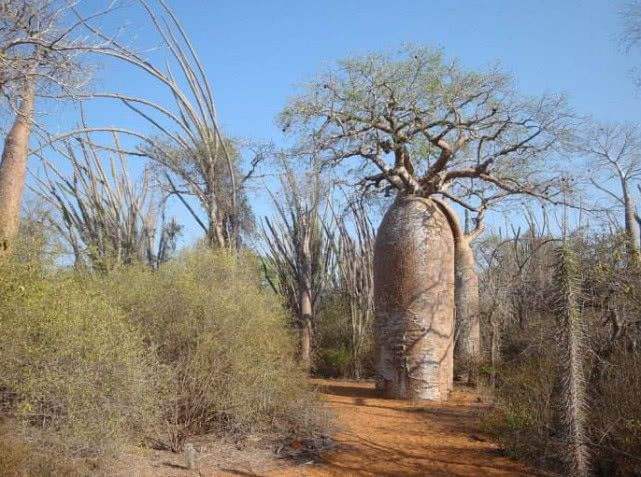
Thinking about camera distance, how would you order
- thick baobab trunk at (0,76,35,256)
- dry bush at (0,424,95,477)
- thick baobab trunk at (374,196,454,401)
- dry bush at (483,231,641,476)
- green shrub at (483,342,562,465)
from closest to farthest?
dry bush at (0,424,95,477) → dry bush at (483,231,641,476) → green shrub at (483,342,562,465) → thick baobab trunk at (0,76,35,256) → thick baobab trunk at (374,196,454,401)

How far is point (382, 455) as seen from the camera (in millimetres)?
5441

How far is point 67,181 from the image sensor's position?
10.1m

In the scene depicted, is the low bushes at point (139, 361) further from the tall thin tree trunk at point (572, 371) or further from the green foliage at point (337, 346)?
the green foliage at point (337, 346)

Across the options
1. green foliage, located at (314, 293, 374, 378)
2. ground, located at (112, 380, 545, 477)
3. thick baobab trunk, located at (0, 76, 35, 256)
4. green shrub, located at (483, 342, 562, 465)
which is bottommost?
ground, located at (112, 380, 545, 477)

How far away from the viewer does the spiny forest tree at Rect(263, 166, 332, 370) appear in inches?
427

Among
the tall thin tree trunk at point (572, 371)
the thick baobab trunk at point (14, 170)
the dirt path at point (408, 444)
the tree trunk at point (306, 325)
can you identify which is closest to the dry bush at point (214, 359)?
the dirt path at point (408, 444)

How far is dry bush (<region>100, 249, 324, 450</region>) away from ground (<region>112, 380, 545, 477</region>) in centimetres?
30

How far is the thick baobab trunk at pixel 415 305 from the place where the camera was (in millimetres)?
7750

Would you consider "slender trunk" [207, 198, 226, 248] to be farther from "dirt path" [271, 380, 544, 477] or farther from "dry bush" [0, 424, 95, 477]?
"dry bush" [0, 424, 95, 477]

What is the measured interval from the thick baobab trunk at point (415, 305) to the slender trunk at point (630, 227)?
2.38 meters

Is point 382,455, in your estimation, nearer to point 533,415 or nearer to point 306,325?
point 533,415

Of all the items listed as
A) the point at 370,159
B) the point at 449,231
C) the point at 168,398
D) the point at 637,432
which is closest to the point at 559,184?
the point at 449,231

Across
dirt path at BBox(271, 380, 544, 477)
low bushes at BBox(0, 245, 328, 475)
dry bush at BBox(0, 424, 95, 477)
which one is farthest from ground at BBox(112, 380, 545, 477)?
dry bush at BBox(0, 424, 95, 477)

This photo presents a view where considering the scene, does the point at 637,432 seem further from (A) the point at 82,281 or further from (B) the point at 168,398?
(A) the point at 82,281
